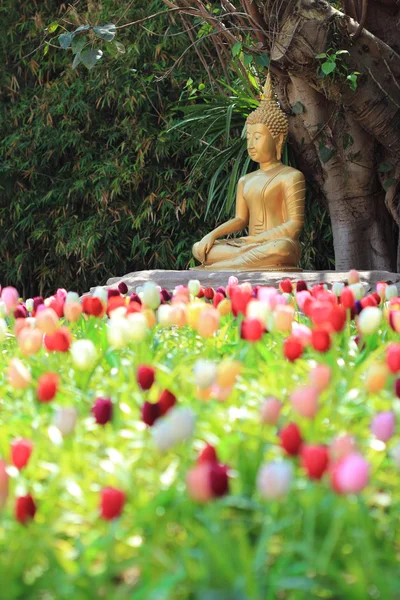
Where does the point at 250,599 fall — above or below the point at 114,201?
above

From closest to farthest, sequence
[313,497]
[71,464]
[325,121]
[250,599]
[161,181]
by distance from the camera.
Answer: [250,599]
[313,497]
[71,464]
[325,121]
[161,181]

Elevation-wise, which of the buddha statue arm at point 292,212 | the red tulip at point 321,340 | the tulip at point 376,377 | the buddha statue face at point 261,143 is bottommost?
the buddha statue arm at point 292,212

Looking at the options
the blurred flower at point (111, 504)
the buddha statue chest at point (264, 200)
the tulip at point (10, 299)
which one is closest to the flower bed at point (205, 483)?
the blurred flower at point (111, 504)

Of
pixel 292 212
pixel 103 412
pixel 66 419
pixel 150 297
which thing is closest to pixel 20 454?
pixel 66 419

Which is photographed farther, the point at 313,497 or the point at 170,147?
the point at 170,147

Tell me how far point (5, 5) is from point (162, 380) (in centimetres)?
525

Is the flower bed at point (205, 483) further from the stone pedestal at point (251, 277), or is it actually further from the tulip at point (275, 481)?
the stone pedestal at point (251, 277)

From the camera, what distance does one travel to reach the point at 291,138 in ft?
13.9

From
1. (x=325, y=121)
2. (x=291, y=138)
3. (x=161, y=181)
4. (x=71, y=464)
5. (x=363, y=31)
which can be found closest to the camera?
(x=71, y=464)

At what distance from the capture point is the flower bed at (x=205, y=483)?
0.62 meters

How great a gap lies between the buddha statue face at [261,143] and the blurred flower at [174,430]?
→ 11.0 feet

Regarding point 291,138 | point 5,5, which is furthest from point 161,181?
point 5,5

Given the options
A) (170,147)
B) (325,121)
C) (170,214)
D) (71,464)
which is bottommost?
(170,214)

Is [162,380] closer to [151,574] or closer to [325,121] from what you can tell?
[151,574]
